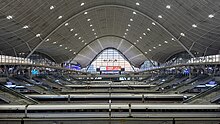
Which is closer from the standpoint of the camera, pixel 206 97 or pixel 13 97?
pixel 13 97

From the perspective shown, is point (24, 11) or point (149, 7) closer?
point (24, 11)

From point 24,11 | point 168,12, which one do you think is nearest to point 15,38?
point 24,11

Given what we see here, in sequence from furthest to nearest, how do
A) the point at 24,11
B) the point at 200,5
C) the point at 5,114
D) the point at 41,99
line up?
the point at 41,99 → the point at 24,11 → the point at 200,5 → the point at 5,114

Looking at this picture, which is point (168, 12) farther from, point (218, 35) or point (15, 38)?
point (15, 38)

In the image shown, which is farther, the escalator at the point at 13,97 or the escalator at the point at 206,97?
the escalator at the point at 206,97

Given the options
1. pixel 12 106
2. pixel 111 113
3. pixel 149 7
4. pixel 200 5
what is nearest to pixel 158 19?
pixel 149 7

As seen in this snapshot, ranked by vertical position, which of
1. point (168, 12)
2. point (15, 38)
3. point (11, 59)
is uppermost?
point (168, 12)

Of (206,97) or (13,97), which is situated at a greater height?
(13,97)

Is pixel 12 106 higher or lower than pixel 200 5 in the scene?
lower

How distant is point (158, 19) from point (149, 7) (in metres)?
4.88

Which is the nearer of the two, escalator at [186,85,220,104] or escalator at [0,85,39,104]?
Result: escalator at [0,85,39,104]

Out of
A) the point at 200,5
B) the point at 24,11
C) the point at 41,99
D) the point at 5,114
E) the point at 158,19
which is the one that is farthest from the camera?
the point at 158,19

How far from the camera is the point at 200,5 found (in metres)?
30.8

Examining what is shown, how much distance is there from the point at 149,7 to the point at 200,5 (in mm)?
13656
